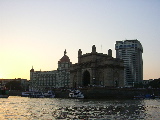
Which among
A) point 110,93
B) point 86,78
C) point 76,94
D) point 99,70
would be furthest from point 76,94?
point 86,78

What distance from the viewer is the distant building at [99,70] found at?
365 ft

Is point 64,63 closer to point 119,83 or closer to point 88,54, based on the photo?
point 88,54

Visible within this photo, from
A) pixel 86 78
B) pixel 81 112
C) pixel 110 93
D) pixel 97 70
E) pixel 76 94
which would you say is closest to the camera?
pixel 81 112

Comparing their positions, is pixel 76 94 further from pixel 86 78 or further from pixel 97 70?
pixel 86 78

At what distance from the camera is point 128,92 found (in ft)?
342

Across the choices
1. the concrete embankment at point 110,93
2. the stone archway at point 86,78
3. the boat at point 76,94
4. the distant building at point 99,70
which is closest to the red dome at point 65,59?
the distant building at point 99,70

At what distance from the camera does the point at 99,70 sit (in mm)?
116812

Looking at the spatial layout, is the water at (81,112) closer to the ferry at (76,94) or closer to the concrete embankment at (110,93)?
the concrete embankment at (110,93)

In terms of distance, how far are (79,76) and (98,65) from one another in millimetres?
16898

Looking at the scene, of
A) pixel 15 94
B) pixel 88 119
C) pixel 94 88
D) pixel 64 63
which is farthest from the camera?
pixel 64 63

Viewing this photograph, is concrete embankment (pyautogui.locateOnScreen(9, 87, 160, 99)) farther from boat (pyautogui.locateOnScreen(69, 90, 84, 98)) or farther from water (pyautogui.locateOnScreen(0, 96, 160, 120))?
water (pyautogui.locateOnScreen(0, 96, 160, 120))

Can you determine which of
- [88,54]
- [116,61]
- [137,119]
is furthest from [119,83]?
[137,119]

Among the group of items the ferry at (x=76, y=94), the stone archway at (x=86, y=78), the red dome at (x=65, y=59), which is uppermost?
the red dome at (x=65, y=59)

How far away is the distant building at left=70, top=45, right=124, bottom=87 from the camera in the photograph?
11131 cm
